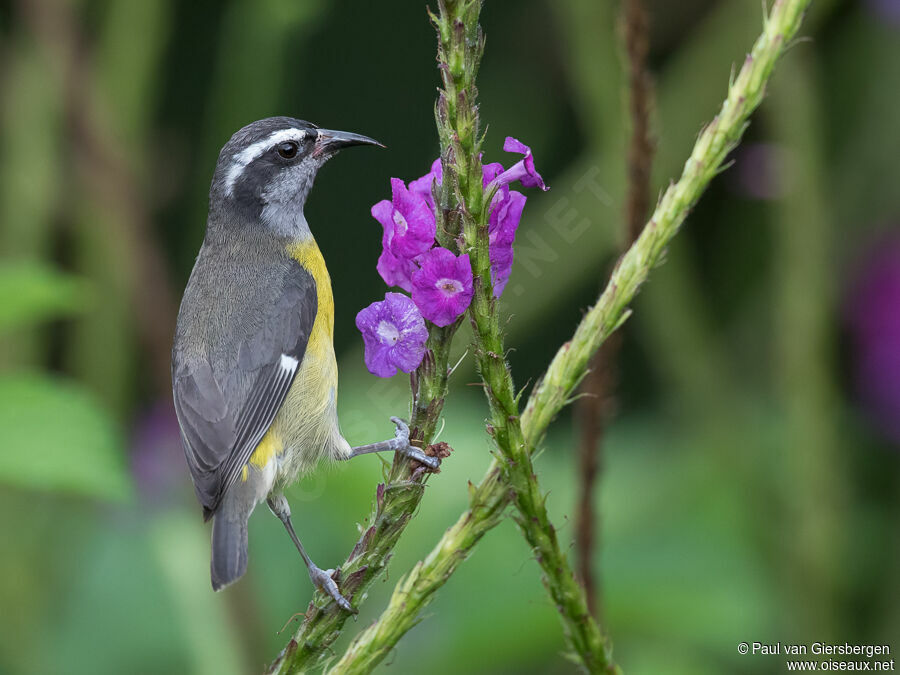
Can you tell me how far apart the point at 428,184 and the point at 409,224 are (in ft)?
0.47

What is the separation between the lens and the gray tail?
2.18 m

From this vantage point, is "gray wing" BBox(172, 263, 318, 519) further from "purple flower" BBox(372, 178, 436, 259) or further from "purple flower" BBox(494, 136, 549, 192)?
"purple flower" BBox(494, 136, 549, 192)

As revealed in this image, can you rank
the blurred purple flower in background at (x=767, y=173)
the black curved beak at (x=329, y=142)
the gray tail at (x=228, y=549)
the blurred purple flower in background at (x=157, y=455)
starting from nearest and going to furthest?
the gray tail at (x=228, y=549) < the black curved beak at (x=329, y=142) < the blurred purple flower in background at (x=767, y=173) < the blurred purple flower in background at (x=157, y=455)

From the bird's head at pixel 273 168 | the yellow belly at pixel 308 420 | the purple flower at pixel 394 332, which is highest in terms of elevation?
the bird's head at pixel 273 168

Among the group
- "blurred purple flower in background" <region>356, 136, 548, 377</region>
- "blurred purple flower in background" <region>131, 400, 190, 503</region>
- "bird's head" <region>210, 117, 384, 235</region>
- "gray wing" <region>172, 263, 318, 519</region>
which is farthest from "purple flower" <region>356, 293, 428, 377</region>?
"blurred purple flower in background" <region>131, 400, 190, 503</region>

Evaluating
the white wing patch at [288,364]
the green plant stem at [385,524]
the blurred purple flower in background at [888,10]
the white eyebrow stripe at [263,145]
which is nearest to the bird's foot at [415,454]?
the green plant stem at [385,524]

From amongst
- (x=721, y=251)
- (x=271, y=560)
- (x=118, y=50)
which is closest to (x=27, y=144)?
(x=118, y=50)

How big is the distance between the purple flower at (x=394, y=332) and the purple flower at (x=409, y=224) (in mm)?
83

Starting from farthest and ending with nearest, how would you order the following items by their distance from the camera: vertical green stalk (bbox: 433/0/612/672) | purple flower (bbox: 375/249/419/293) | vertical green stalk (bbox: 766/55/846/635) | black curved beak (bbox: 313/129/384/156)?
1. vertical green stalk (bbox: 766/55/846/635)
2. black curved beak (bbox: 313/129/384/156)
3. purple flower (bbox: 375/249/419/293)
4. vertical green stalk (bbox: 433/0/612/672)

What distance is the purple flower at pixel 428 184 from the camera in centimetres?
168

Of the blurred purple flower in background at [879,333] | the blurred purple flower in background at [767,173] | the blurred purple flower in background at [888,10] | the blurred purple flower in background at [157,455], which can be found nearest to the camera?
the blurred purple flower in background at [767,173]

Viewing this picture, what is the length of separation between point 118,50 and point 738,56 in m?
2.67

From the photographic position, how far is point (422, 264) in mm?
1578

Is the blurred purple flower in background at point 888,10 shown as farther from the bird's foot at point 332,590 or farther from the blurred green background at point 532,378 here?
the bird's foot at point 332,590
